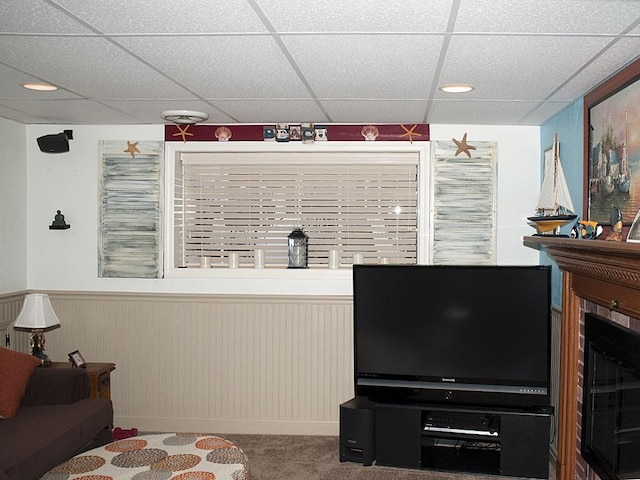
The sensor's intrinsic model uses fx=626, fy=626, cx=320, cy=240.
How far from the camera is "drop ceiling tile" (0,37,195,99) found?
258cm

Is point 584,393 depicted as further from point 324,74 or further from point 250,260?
point 250,260

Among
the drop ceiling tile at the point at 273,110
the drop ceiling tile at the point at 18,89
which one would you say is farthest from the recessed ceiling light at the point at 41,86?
the drop ceiling tile at the point at 273,110

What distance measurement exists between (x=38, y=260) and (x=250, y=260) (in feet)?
5.37

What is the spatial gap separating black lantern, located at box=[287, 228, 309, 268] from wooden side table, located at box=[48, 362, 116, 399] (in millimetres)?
1508

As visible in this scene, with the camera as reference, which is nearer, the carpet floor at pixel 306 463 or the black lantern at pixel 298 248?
the carpet floor at pixel 306 463

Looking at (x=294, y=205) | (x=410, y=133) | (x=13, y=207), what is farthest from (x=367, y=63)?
(x=13, y=207)

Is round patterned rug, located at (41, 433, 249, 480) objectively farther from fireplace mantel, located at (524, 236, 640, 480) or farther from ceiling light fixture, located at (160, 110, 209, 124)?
ceiling light fixture, located at (160, 110, 209, 124)

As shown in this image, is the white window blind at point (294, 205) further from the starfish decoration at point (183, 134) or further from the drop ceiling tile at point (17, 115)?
the drop ceiling tile at point (17, 115)

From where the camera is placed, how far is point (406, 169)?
4.70m

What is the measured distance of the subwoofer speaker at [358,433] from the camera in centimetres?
399

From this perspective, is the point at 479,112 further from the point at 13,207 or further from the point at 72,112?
the point at 13,207

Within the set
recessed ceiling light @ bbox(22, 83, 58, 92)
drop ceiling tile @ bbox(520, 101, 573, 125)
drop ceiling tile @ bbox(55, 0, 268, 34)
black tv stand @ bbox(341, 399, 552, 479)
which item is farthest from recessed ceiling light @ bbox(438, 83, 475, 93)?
recessed ceiling light @ bbox(22, 83, 58, 92)

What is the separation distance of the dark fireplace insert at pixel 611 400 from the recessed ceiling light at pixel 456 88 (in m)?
1.35

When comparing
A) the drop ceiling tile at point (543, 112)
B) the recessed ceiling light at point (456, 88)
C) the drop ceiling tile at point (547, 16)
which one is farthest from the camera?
the drop ceiling tile at point (543, 112)
